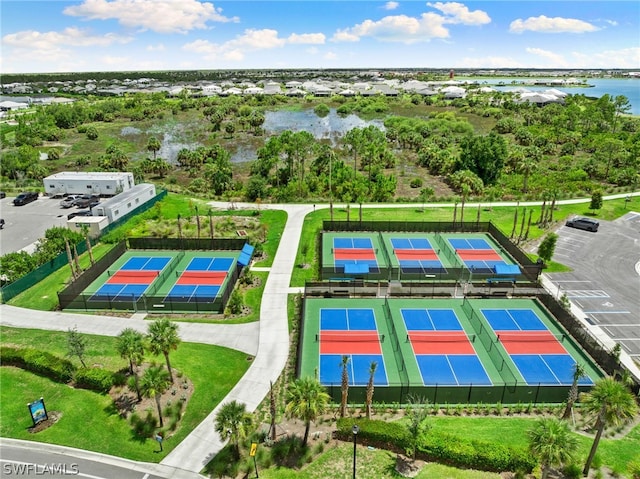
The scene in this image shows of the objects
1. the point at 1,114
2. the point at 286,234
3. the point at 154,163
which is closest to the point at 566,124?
the point at 286,234

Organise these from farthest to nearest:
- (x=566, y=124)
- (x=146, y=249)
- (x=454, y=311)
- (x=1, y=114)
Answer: (x=1, y=114) → (x=566, y=124) → (x=146, y=249) → (x=454, y=311)

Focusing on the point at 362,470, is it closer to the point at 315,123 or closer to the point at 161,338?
the point at 161,338

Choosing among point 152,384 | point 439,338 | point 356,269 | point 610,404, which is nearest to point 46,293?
point 152,384

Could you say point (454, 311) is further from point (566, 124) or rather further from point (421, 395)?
point (566, 124)

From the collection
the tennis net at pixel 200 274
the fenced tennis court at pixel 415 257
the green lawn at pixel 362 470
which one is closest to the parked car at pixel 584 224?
the fenced tennis court at pixel 415 257

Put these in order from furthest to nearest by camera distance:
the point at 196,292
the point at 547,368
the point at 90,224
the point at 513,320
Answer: the point at 90,224 < the point at 196,292 < the point at 513,320 < the point at 547,368
